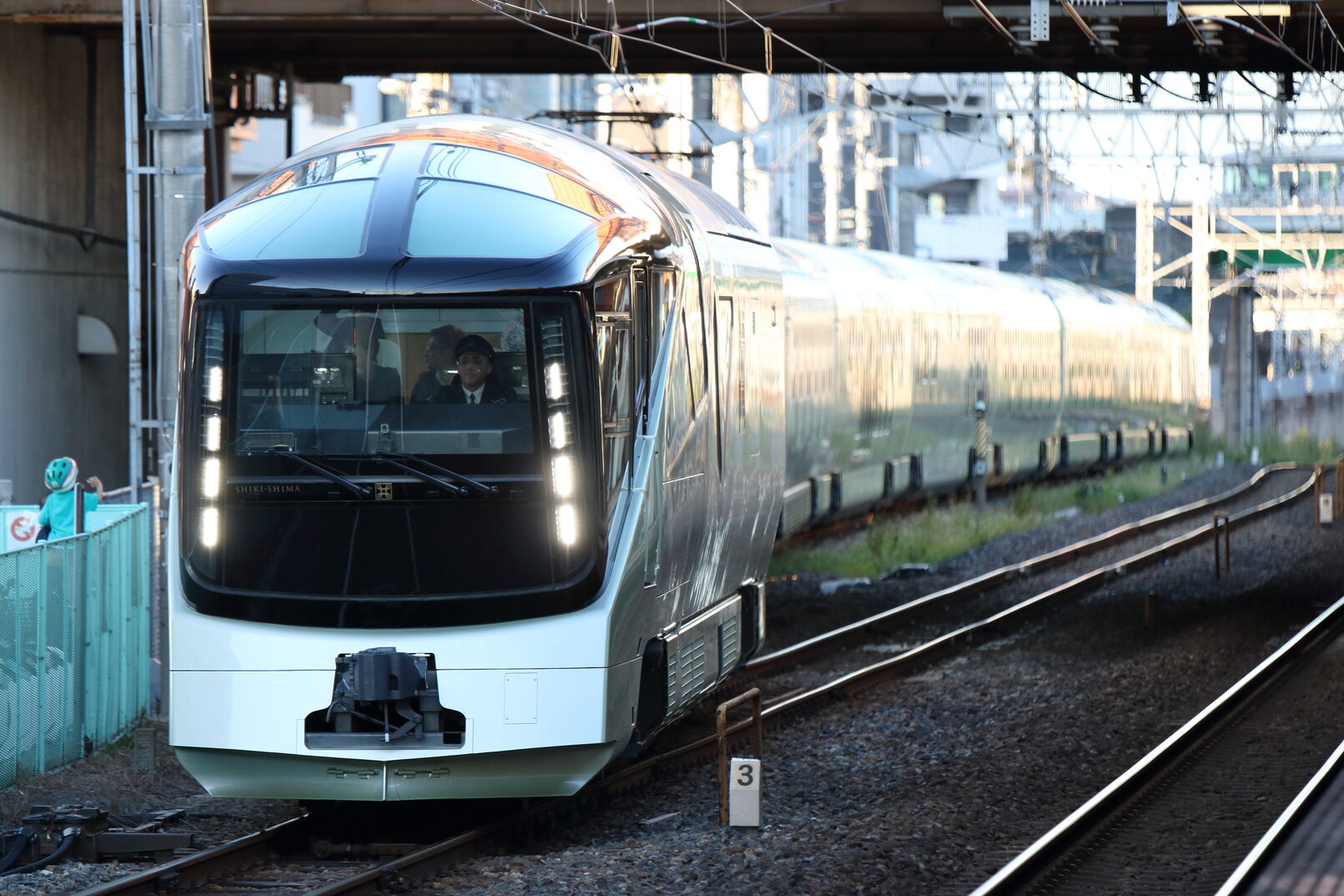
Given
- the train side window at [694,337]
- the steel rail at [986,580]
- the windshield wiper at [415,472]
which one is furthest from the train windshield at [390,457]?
the steel rail at [986,580]

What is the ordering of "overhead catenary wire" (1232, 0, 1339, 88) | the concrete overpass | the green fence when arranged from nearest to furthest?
the green fence, "overhead catenary wire" (1232, 0, 1339, 88), the concrete overpass

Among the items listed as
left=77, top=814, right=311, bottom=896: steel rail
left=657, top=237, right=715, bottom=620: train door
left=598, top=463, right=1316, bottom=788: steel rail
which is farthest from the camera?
left=598, top=463, right=1316, bottom=788: steel rail

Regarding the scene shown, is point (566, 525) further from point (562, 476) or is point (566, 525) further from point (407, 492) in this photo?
point (407, 492)

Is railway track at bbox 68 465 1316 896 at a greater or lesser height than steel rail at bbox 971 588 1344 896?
greater

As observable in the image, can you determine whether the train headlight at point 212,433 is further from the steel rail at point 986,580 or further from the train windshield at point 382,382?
the steel rail at point 986,580

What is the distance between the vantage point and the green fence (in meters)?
10.2

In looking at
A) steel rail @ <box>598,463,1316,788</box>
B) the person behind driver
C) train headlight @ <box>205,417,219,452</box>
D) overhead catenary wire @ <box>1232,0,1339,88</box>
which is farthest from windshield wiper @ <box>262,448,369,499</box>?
overhead catenary wire @ <box>1232,0,1339,88</box>

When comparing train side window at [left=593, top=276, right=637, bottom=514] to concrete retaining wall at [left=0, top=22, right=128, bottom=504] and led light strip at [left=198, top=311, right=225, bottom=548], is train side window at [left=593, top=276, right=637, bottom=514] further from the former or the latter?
concrete retaining wall at [left=0, top=22, right=128, bottom=504]

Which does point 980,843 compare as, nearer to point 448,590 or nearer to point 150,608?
point 448,590

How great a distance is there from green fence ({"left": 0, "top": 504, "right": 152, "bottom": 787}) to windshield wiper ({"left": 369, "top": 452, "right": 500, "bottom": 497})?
310 centimetres

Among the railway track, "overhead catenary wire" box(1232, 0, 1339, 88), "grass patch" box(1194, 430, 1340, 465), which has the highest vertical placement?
"overhead catenary wire" box(1232, 0, 1339, 88)

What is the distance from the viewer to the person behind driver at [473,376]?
26.6ft

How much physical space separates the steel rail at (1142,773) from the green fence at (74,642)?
5.31m

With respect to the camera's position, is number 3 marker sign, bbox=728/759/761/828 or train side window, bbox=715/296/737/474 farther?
train side window, bbox=715/296/737/474
